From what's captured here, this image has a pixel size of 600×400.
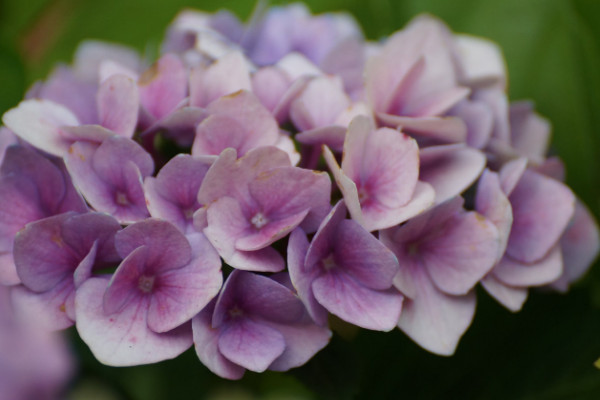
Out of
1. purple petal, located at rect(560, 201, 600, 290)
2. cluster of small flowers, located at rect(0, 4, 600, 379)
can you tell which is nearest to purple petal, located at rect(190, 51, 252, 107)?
cluster of small flowers, located at rect(0, 4, 600, 379)

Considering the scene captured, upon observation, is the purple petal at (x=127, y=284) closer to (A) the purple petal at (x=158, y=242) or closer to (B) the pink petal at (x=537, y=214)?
(A) the purple petal at (x=158, y=242)

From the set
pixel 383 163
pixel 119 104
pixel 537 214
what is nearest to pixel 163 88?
pixel 119 104

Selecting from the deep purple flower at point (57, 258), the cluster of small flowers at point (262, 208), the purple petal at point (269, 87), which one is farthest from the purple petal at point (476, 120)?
the deep purple flower at point (57, 258)

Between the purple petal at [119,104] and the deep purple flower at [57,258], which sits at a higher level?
the purple petal at [119,104]

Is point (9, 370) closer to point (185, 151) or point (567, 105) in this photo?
point (185, 151)

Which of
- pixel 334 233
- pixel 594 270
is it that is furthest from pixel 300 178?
pixel 594 270

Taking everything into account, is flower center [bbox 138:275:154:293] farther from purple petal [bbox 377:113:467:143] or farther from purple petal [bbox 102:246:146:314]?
purple petal [bbox 377:113:467:143]

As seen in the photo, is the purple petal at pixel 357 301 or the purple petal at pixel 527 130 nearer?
the purple petal at pixel 357 301
